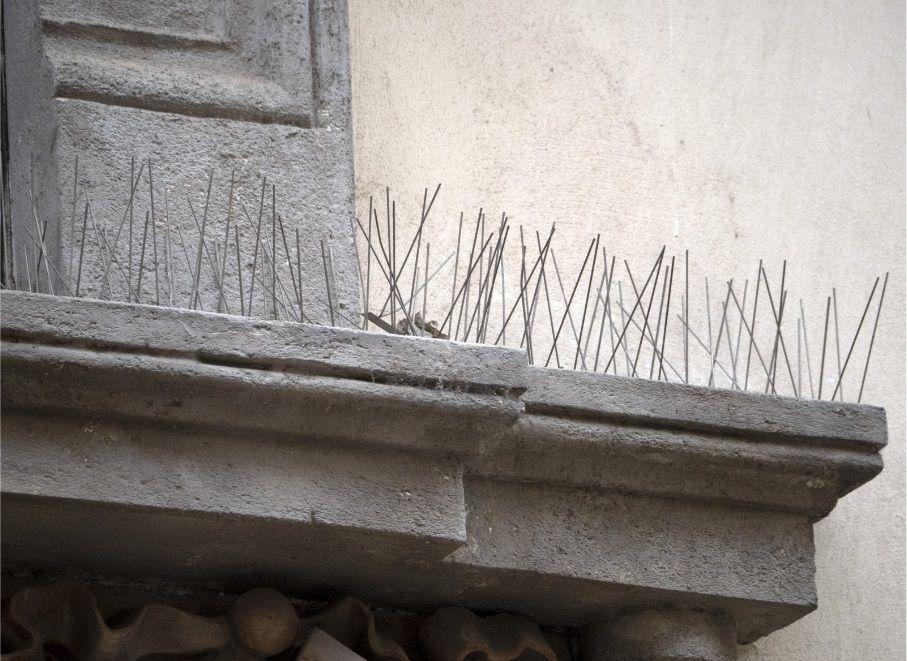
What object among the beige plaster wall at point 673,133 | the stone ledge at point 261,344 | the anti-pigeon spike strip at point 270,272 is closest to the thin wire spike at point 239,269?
the anti-pigeon spike strip at point 270,272

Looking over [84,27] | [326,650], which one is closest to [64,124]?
[84,27]

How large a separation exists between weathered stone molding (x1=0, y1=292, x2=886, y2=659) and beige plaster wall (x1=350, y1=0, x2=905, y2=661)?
49 centimetres

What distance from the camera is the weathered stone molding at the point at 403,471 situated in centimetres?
278

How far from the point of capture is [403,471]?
Result: 115 inches

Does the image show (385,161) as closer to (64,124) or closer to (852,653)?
(64,124)

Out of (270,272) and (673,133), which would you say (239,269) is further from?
(673,133)

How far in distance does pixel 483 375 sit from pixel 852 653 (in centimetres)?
98

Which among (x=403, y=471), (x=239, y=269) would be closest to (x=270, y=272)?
(x=239, y=269)

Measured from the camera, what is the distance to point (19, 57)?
11.1 ft

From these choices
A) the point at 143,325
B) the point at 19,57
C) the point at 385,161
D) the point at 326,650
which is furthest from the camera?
the point at 385,161

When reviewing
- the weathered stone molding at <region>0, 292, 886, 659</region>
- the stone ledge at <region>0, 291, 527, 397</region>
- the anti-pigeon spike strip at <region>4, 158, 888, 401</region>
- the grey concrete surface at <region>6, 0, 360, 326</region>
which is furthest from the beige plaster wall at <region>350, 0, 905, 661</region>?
the stone ledge at <region>0, 291, 527, 397</region>

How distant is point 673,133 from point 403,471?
4.22ft

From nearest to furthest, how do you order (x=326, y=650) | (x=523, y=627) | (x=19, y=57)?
(x=326, y=650), (x=523, y=627), (x=19, y=57)

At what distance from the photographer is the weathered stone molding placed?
278 cm
